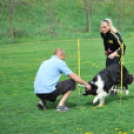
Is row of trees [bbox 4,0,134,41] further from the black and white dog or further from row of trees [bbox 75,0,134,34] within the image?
the black and white dog

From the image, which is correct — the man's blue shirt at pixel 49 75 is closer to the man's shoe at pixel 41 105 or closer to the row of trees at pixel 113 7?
the man's shoe at pixel 41 105

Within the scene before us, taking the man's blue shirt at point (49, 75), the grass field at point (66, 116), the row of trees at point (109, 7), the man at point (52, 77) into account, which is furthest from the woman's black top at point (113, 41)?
the row of trees at point (109, 7)

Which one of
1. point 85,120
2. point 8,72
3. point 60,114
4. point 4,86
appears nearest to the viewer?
point 85,120

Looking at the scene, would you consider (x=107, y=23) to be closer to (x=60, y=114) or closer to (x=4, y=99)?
(x=60, y=114)

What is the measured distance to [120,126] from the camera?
170 inches

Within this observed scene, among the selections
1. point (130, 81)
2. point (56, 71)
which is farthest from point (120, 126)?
point (130, 81)

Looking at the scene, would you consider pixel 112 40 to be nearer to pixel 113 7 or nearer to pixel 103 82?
pixel 103 82

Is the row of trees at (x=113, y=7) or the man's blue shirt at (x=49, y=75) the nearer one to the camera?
the man's blue shirt at (x=49, y=75)

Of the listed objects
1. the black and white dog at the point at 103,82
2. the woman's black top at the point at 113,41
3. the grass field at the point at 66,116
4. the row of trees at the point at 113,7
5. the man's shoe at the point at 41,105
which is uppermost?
the row of trees at the point at 113,7

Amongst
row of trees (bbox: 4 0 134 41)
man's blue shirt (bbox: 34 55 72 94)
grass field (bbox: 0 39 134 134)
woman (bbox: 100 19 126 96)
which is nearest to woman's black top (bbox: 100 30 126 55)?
woman (bbox: 100 19 126 96)

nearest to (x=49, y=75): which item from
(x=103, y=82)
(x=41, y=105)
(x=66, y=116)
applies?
(x=41, y=105)

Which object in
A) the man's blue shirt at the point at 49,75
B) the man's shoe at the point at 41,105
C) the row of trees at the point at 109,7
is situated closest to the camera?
the man's blue shirt at the point at 49,75

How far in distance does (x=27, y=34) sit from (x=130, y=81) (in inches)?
1047

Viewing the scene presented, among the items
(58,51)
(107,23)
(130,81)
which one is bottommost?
(130,81)
